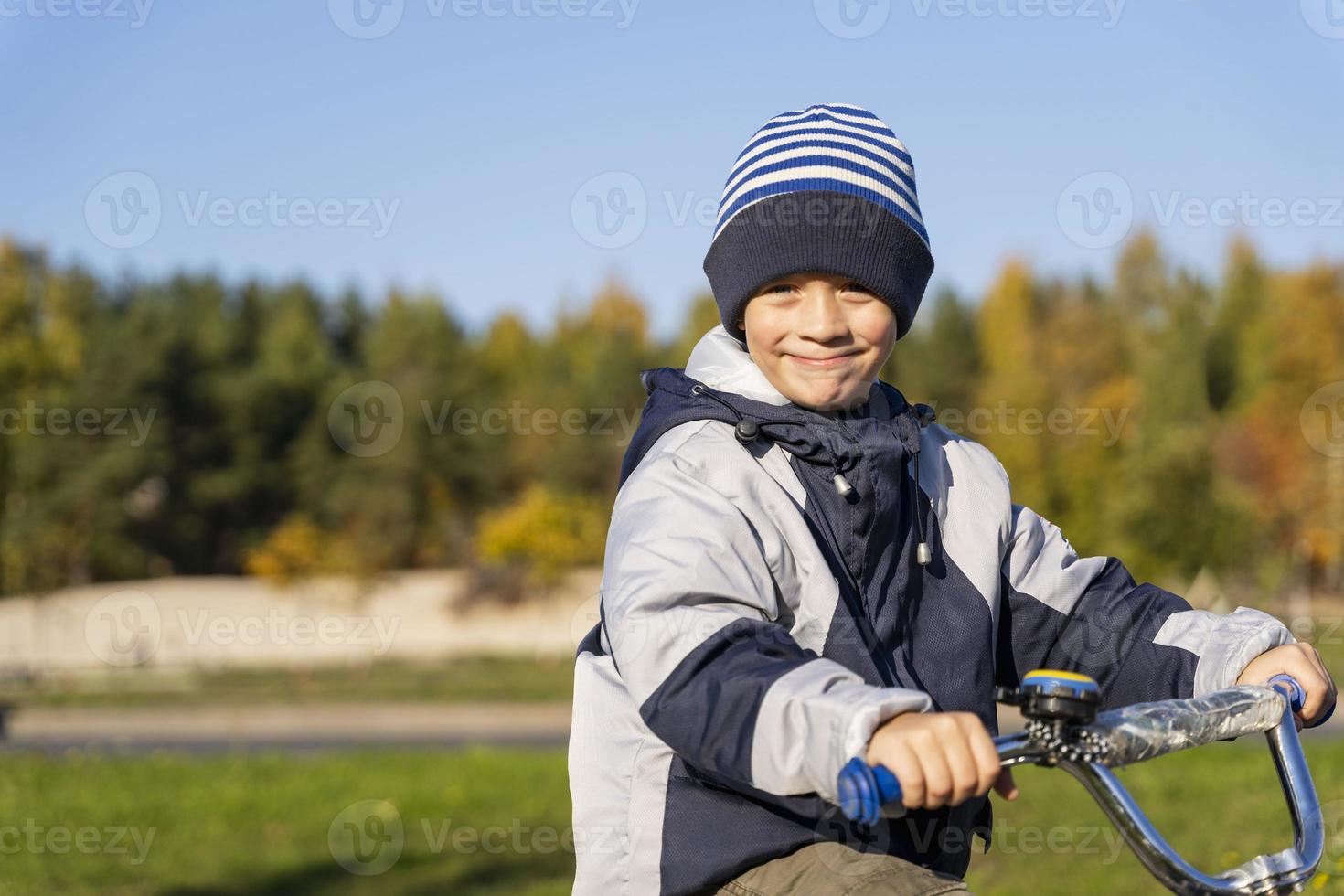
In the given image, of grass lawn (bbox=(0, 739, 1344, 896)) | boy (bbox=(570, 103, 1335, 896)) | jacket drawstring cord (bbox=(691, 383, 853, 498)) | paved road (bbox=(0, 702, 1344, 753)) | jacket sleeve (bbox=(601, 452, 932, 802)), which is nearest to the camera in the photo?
jacket sleeve (bbox=(601, 452, 932, 802))

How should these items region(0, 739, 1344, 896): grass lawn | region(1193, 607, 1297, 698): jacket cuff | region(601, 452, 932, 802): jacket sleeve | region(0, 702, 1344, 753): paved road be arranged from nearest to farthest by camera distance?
region(601, 452, 932, 802): jacket sleeve
region(1193, 607, 1297, 698): jacket cuff
region(0, 739, 1344, 896): grass lawn
region(0, 702, 1344, 753): paved road

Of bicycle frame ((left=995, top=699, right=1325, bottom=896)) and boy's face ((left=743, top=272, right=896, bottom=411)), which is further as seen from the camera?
boy's face ((left=743, top=272, right=896, bottom=411))

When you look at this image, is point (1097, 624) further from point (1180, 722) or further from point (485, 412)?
A: point (485, 412)

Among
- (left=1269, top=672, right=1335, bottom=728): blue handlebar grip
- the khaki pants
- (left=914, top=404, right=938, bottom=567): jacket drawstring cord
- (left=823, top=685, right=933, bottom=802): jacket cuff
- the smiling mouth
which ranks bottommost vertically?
the khaki pants

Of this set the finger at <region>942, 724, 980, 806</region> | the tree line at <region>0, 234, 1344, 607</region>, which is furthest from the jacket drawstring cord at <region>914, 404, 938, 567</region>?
the tree line at <region>0, 234, 1344, 607</region>

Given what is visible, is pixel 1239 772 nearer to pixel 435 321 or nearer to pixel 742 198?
pixel 742 198

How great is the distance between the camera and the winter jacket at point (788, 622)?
1.84 m

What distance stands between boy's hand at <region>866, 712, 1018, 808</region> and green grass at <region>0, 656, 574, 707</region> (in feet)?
71.3

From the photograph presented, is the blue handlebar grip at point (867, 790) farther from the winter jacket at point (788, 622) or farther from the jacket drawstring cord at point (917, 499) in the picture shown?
the jacket drawstring cord at point (917, 499)

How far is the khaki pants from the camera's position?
73.5 inches

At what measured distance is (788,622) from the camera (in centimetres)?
210

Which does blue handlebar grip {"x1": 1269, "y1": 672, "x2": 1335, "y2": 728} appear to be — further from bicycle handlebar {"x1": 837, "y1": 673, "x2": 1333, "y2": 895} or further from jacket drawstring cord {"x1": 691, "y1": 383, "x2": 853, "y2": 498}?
jacket drawstring cord {"x1": 691, "y1": 383, "x2": 853, "y2": 498}

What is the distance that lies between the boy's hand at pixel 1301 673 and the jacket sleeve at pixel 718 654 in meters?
0.81

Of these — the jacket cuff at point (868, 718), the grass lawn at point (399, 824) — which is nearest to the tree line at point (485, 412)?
the grass lawn at point (399, 824)
